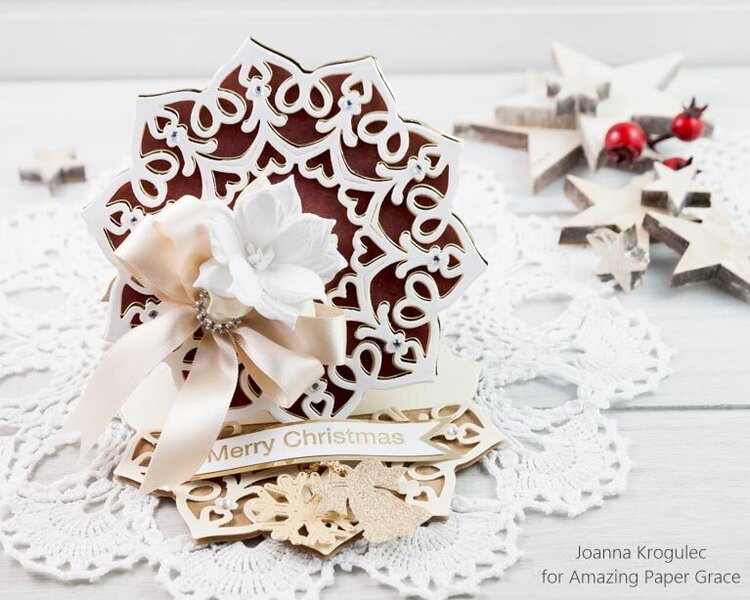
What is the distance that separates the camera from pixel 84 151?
1.51 meters

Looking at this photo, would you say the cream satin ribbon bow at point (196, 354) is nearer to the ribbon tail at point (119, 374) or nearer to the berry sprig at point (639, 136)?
the ribbon tail at point (119, 374)

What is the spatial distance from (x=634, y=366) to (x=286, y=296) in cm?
44

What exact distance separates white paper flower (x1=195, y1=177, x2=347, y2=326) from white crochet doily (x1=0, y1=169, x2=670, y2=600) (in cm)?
21

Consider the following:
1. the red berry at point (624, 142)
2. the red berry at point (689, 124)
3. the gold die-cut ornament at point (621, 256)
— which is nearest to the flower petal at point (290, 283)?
the gold die-cut ornament at point (621, 256)

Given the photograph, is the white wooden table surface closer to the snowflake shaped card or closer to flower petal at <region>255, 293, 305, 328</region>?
the snowflake shaped card

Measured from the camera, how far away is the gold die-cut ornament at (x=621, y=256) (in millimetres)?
1156

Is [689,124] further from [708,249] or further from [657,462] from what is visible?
[657,462]

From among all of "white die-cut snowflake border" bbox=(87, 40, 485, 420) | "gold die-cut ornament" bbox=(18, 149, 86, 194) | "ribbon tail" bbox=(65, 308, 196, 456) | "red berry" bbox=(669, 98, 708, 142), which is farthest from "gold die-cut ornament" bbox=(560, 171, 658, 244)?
"gold die-cut ornament" bbox=(18, 149, 86, 194)

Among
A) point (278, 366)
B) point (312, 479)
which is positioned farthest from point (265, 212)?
point (312, 479)

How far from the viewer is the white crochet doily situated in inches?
31.2

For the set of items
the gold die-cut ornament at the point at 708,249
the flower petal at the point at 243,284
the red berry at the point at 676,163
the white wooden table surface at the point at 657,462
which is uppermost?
the flower petal at the point at 243,284

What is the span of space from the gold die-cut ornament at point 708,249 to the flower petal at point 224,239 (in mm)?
595

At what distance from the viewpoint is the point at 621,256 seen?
3.80 ft

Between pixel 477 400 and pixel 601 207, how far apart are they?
438 mm
